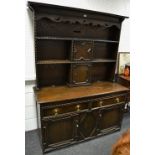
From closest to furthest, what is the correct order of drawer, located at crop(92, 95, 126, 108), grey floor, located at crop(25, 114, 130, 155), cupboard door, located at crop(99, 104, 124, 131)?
grey floor, located at crop(25, 114, 130, 155)
drawer, located at crop(92, 95, 126, 108)
cupboard door, located at crop(99, 104, 124, 131)

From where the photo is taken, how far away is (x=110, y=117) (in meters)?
2.40

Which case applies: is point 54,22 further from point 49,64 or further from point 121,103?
point 121,103

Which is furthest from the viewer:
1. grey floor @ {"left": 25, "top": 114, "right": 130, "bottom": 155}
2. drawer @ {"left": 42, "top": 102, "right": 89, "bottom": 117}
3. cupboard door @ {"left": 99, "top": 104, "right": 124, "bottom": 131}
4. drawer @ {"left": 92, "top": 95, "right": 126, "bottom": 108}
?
cupboard door @ {"left": 99, "top": 104, "right": 124, "bottom": 131}

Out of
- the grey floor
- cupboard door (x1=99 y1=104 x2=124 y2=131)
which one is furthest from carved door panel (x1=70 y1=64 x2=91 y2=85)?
the grey floor

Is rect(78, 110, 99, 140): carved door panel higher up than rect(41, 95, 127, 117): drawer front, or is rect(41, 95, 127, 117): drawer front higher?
rect(41, 95, 127, 117): drawer front

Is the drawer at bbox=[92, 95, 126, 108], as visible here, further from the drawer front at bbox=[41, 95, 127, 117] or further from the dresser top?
the dresser top

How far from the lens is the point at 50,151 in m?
2.03

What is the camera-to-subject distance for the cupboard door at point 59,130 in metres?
1.91

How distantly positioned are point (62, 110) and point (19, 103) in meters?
1.36

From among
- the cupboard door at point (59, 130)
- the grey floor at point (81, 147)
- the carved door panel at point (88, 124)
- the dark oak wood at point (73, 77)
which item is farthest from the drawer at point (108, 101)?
the grey floor at point (81, 147)

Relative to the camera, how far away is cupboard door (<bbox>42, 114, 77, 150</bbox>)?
191 centimetres

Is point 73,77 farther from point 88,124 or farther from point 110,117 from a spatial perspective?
point 110,117

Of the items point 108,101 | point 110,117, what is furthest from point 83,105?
point 110,117

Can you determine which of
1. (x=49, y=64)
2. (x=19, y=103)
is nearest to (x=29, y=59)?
(x=49, y=64)
